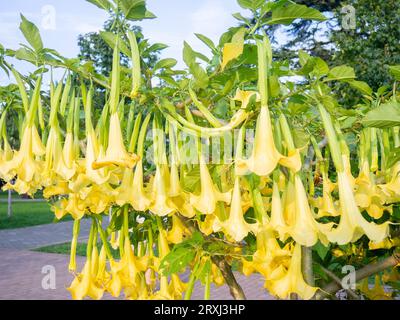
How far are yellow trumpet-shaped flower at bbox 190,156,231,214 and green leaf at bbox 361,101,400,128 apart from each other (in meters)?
0.30

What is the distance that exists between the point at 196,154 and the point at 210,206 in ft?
0.42

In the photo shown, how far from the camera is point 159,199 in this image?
839mm

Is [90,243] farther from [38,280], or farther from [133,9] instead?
[38,280]

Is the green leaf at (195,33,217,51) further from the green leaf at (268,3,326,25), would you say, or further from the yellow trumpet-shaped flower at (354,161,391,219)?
the yellow trumpet-shaped flower at (354,161,391,219)

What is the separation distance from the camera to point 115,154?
2.51 ft

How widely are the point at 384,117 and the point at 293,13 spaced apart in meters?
0.25

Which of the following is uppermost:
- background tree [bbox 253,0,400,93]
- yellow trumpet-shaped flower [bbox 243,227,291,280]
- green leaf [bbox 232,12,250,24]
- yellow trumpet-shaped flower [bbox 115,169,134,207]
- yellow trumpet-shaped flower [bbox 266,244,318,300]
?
background tree [bbox 253,0,400,93]

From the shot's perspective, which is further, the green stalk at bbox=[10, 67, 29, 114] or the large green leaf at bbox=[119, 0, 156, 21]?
the green stalk at bbox=[10, 67, 29, 114]

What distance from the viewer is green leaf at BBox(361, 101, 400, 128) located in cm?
77

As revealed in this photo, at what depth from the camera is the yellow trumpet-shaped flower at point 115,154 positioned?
0.76 metres

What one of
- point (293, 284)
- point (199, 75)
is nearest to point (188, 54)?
point (199, 75)

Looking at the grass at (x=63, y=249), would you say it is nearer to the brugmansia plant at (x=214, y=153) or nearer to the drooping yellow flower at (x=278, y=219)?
the brugmansia plant at (x=214, y=153)

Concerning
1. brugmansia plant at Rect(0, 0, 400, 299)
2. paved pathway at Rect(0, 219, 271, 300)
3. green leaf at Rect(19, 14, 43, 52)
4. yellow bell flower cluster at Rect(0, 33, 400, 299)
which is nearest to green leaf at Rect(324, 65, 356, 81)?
brugmansia plant at Rect(0, 0, 400, 299)

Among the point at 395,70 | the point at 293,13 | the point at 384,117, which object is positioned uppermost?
the point at 293,13
